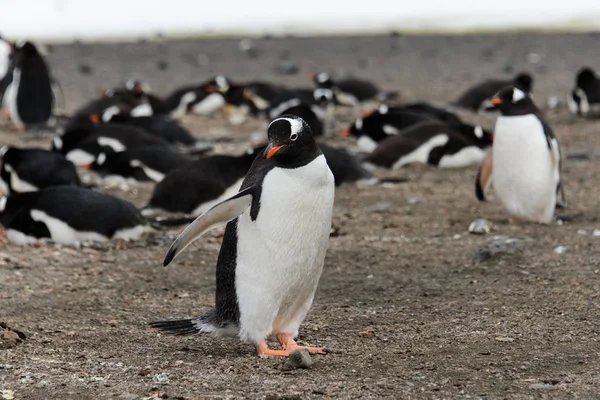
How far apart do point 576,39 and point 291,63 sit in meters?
5.81

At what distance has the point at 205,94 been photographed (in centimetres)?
1233

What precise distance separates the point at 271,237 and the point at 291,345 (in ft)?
1.28

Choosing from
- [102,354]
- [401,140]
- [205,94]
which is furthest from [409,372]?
[205,94]

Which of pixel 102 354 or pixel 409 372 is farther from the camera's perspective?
pixel 102 354

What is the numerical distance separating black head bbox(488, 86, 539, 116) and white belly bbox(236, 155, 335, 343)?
8.87ft

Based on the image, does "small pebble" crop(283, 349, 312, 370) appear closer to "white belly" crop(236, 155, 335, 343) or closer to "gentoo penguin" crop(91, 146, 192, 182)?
"white belly" crop(236, 155, 335, 343)

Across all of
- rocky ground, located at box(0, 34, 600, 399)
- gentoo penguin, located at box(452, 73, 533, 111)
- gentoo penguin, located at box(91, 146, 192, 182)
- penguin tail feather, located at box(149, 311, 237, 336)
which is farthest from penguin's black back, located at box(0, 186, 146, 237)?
gentoo penguin, located at box(452, 73, 533, 111)

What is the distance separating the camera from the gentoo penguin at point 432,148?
842cm

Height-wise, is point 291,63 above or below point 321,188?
below

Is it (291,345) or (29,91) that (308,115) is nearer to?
(29,91)

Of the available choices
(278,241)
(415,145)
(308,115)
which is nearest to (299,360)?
(278,241)

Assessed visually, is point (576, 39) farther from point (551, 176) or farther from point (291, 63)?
point (551, 176)

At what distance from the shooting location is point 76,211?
5703 millimetres

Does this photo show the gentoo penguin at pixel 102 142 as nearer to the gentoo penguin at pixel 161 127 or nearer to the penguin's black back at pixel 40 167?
the gentoo penguin at pixel 161 127
